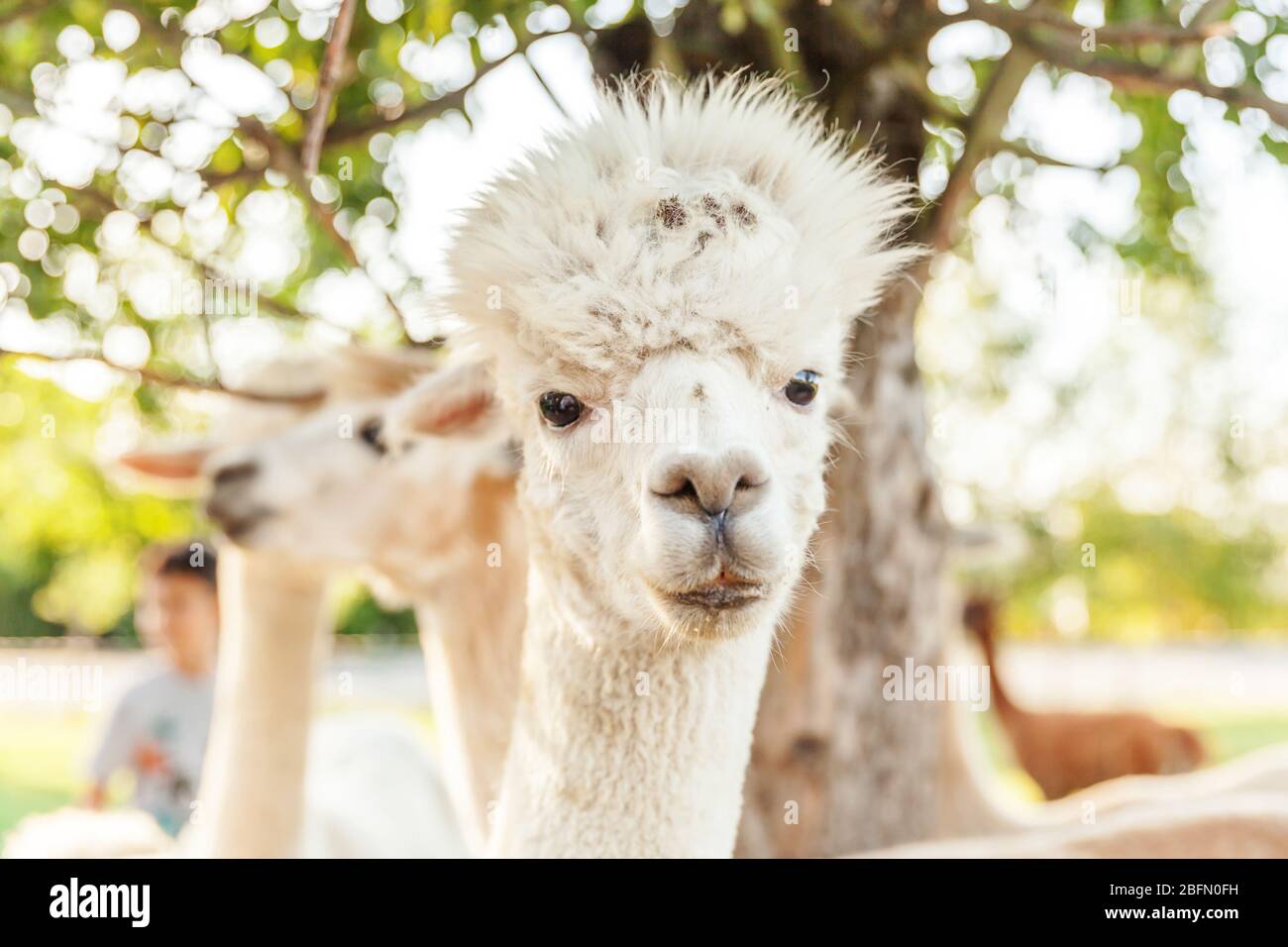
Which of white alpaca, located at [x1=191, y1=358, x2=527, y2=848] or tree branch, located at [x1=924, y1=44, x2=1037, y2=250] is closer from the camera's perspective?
tree branch, located at [x1=924, y1=44, x2=1037, y2=250]

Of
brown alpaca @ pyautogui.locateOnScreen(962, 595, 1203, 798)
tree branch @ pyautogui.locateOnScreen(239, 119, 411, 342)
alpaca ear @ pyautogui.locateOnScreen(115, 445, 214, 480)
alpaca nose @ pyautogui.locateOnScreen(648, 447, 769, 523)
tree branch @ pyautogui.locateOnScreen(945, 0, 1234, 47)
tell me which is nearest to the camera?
alpaca nose @ pyautogui.locateOnScreen(648, 447, 769, 523)

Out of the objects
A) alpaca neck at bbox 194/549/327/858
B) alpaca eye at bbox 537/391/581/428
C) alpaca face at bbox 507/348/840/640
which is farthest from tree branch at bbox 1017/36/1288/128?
alpaca neck at bbox 194/549/327/858

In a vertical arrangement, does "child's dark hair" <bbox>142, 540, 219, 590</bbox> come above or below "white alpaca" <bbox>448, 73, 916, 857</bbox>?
above

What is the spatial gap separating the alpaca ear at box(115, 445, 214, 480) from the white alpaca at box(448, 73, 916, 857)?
180cm

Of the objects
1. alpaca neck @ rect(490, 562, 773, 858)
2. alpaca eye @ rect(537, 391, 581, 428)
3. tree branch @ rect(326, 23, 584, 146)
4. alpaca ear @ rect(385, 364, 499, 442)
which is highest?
tree branch @ rect(326, 23, 584, 146)

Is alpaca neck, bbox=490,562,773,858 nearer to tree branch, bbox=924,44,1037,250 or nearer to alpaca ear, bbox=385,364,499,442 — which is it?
alpaca ear, bbox=385,364,499,442

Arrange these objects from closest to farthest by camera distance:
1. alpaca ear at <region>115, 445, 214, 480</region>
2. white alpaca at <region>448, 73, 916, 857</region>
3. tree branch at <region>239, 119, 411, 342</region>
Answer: white alpaca at <region>448, 73, 916, 857</region>
tree branch at <region>239, 119, 411, 342</region>
alpaca ear at <region>115, 445, 214, 480</region>

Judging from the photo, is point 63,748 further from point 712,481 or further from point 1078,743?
point 712,481

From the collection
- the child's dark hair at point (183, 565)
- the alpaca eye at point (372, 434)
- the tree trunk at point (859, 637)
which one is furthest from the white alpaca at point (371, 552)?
the child's dark hair at point (183, 565)

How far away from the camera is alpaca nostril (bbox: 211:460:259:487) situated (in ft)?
10.8

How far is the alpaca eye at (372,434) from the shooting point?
11.3 feet

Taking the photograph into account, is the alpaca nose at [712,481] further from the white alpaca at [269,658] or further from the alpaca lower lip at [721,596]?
the white alpaca at [269,658]
